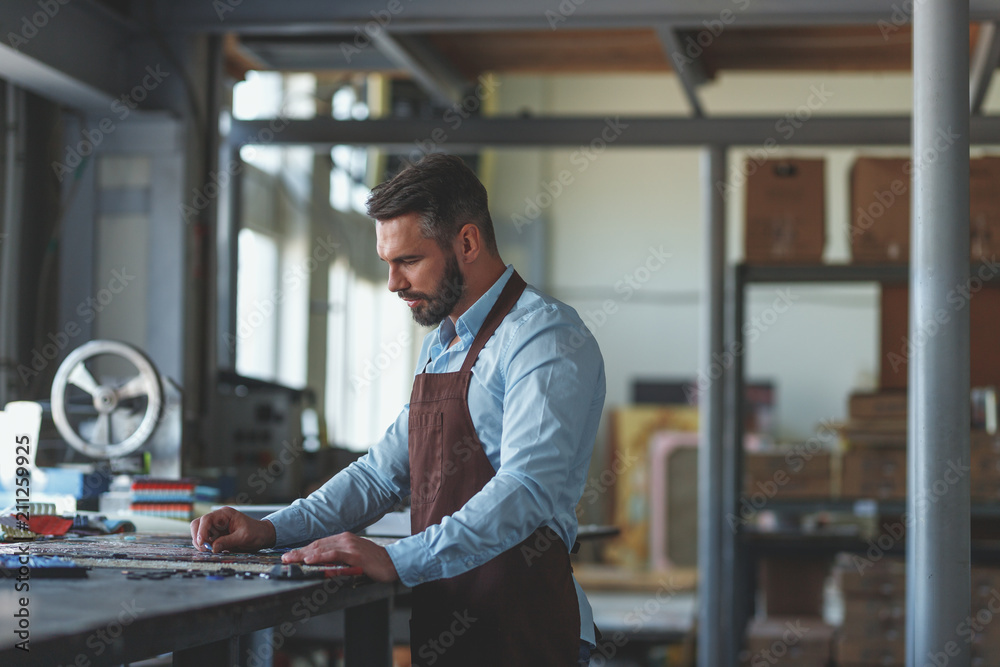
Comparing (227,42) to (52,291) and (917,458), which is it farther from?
(917,458)

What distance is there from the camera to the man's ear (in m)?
2.13

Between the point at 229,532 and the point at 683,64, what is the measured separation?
3258 mm

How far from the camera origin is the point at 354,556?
1.81 m

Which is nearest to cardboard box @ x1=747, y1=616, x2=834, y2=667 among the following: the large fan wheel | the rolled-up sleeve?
the large fan wheel

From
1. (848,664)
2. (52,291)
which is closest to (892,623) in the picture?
(848,664)

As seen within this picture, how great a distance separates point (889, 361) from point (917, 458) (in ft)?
8.03

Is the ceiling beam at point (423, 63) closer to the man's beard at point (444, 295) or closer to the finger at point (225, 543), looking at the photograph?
the man's beard at point (444, 295)

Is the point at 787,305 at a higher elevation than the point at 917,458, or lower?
higher

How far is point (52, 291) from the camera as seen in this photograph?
14.5 feet

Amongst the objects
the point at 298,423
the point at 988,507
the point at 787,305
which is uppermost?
the point at 787,305

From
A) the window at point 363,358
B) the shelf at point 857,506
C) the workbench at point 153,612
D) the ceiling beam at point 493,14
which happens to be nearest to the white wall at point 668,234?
the window at point 363,358

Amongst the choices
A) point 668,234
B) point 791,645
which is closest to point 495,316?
point 791,645

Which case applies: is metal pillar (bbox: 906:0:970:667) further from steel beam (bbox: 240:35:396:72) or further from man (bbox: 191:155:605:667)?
steel beam (bbox: 240:35:396:72)

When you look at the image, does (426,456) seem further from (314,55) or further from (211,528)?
(314,55)
